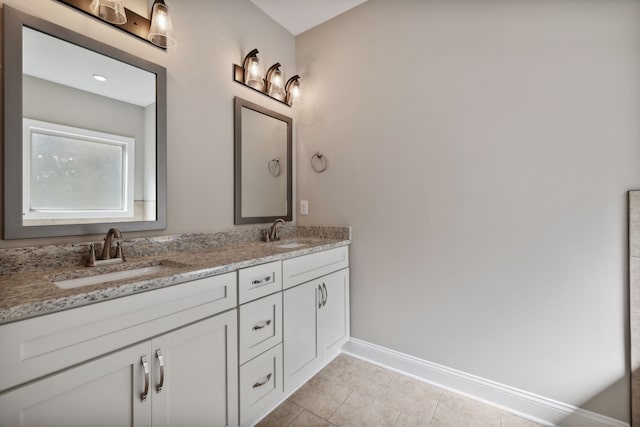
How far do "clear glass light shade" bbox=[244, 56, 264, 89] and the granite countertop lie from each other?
1215 mm

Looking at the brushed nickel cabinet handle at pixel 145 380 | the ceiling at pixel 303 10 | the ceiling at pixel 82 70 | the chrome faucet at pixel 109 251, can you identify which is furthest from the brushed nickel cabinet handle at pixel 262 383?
the ceiling at pixel 303 10

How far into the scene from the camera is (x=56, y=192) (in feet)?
3.89

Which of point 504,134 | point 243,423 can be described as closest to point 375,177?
point 504,134

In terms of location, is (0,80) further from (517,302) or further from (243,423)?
(517,302)

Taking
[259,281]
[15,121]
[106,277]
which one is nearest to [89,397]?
[106,277]

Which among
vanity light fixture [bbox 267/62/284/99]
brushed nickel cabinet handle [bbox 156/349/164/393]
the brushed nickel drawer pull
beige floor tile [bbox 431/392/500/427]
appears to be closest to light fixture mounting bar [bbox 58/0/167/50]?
vanity light fixture [bbox 267/62/284/99]

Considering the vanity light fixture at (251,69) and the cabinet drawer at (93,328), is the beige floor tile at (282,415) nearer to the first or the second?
the cabinet drawer at (93,328)

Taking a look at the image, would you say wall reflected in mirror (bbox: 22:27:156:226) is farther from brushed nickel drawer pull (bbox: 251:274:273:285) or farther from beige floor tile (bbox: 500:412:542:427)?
beige floor tile (bbox: 500:412:542:427)

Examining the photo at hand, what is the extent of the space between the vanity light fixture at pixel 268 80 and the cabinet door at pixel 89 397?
1714 mm

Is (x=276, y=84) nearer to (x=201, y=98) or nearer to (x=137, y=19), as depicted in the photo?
(x=201, y=98)

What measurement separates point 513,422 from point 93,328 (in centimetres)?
199

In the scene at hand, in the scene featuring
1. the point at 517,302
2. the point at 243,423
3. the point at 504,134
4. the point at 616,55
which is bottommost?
the point at 243,423

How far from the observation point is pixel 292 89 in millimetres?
2307

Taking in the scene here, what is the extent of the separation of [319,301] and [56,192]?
1434 mm
